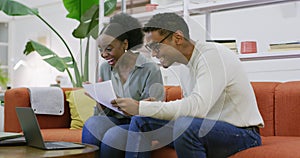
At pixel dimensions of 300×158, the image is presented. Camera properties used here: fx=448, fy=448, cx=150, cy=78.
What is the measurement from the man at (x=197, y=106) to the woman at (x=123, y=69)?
15 centimetres

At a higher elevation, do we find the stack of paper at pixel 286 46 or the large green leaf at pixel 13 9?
the large green leaf at pixel 13 9

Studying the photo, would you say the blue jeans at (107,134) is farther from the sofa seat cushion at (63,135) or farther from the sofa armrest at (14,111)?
the sofa armrest at (14,111)

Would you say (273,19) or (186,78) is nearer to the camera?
(186,78)

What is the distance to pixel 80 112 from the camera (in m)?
2.79

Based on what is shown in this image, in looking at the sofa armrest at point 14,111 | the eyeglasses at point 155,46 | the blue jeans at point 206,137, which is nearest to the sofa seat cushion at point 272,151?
the blue jeans at point 206,137

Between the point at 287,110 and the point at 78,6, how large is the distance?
80.7 inches

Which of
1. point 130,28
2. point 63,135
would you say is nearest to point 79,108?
point 63,135

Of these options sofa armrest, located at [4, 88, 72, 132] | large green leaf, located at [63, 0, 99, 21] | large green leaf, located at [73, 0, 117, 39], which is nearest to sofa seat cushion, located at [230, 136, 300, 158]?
sofa armrest, located at [4, 88, 72, 132]

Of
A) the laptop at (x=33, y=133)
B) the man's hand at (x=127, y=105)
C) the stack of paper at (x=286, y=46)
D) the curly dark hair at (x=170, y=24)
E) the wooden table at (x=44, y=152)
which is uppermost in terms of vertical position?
the curly dark hair at (x=170, y=24)

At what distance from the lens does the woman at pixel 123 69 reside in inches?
80.2

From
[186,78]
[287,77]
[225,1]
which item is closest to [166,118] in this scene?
[186,78]

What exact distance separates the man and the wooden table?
0.33 metres

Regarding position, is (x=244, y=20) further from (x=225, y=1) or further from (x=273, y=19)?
(x=225, y=1)

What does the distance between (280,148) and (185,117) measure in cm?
39
